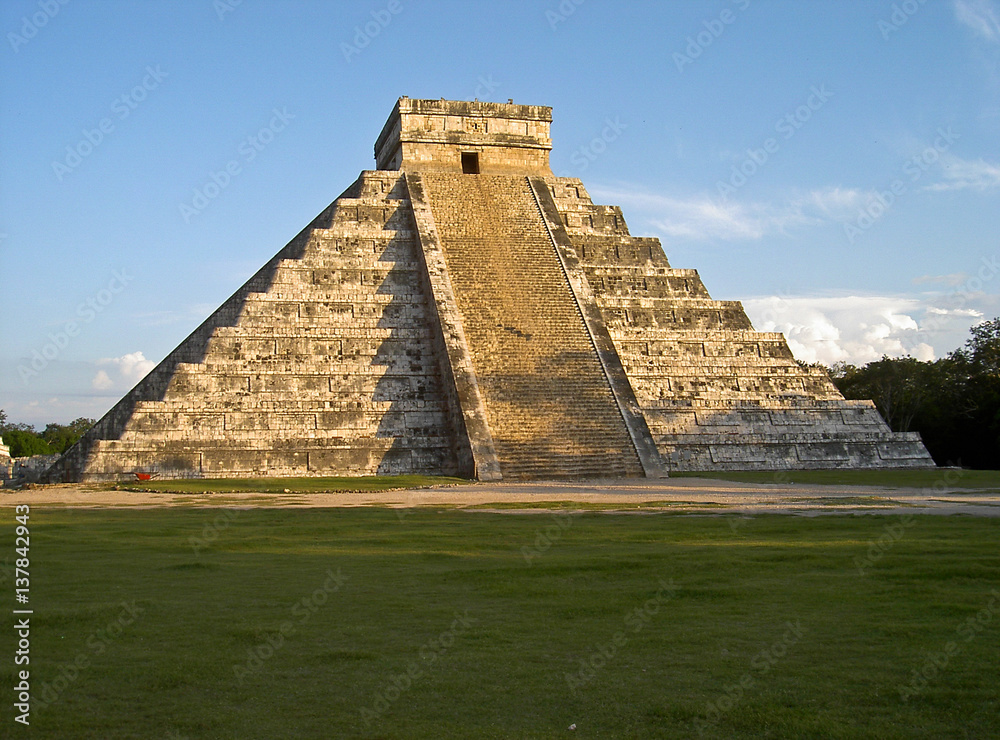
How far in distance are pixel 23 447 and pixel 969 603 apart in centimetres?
5493

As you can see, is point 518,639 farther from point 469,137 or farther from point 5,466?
point 469,137

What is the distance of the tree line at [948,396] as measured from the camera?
3441 cm

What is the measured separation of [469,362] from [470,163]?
10.0 m

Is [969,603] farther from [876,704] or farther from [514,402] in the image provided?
[514,402]

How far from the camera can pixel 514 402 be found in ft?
74.2

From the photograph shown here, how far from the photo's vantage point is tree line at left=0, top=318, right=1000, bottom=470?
3441 centimetres

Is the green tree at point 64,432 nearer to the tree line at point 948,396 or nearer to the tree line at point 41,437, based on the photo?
the tree line at point 41,437

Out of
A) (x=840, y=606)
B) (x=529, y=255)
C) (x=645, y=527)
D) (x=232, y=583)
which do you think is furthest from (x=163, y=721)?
(x=529, y=255)

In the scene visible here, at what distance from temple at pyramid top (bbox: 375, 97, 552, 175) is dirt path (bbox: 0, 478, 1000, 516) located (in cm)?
1403

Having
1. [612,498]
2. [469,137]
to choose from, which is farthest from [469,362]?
[469,137]

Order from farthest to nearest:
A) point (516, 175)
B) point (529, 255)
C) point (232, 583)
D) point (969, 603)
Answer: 1. point (516, 175)
2. point (529, 255)
3. point (232, 583)
4. point (969, 603)

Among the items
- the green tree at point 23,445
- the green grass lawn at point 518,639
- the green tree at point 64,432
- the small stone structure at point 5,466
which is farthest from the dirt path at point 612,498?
the green tree at point 64,432

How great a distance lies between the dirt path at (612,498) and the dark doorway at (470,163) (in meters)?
14.1

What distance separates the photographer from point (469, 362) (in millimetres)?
23359
